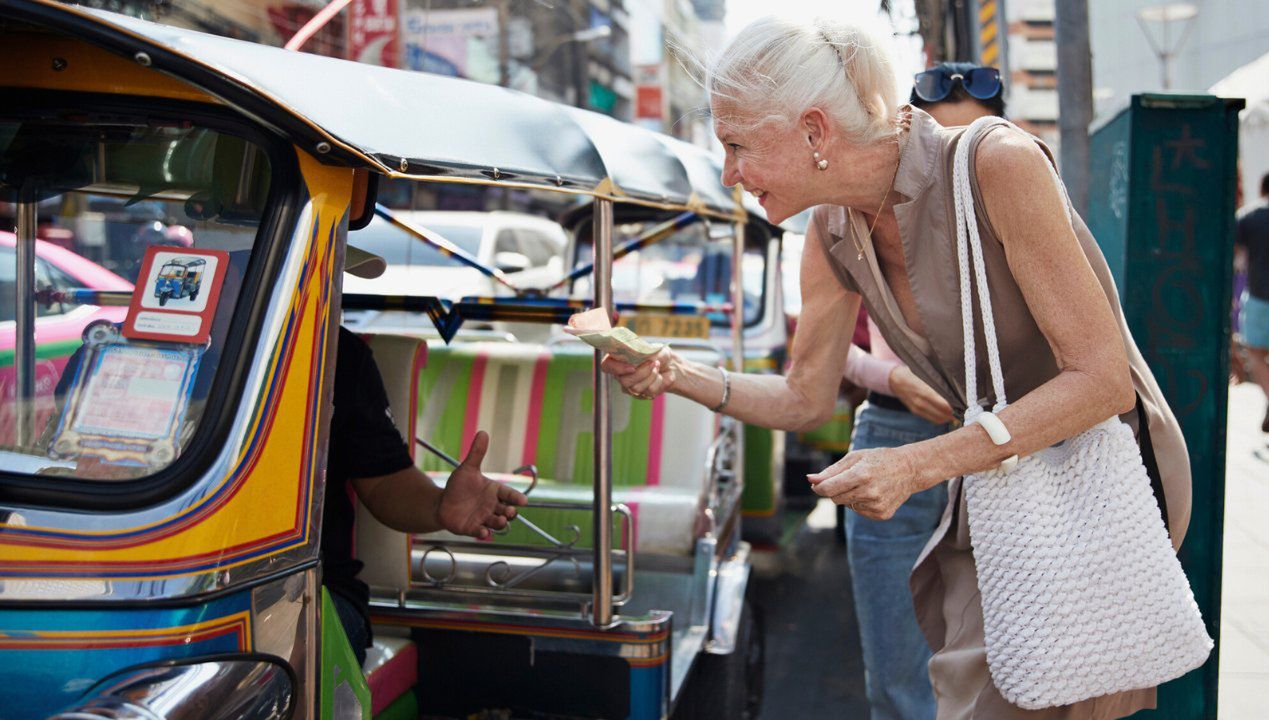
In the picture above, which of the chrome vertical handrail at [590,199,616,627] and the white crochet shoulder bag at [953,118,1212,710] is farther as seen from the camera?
the chrome vertical handrail at [590,199,616,627]

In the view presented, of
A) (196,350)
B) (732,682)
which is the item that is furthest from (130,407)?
(732,682)

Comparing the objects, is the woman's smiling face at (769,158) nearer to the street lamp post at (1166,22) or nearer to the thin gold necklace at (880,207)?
the thin gold necklace at (880,207)

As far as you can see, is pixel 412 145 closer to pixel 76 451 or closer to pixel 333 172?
pixel 333 172

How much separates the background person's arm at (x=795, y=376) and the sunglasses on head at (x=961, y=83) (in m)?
1.04

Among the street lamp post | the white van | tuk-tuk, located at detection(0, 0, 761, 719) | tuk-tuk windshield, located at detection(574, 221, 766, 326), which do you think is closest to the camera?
tuk-tuk, located at detection(0, 0, 761, 719)

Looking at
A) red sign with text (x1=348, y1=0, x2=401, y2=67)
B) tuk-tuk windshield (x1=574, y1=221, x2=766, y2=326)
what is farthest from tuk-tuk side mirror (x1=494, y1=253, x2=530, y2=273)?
red sign with text (x1=348, y1=0, x2=401, y2=67)

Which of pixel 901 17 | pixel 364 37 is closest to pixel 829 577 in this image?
pixel 901 17

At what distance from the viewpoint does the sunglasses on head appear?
3180 millimetres

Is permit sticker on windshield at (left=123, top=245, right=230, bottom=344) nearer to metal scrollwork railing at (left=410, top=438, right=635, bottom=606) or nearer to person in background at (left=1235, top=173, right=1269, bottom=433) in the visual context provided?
metal scrollwork railing at (left=410, top=438, right=635, bottom=606)

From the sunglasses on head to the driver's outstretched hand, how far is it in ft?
5.14

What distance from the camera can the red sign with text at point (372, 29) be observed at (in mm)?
13948

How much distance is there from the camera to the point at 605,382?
3.07 m

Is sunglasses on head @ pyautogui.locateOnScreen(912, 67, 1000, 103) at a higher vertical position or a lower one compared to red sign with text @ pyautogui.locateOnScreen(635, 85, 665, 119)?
lower

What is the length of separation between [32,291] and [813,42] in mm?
1674
